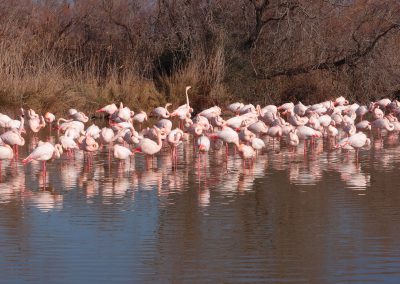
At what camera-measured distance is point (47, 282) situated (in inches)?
266

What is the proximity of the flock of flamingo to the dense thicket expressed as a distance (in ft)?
6.88

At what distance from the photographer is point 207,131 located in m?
16.1

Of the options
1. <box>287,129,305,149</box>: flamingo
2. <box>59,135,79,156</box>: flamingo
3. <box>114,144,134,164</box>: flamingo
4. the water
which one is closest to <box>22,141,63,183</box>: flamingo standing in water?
the water

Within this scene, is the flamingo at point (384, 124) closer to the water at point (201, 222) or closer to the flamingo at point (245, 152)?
the water at point (201, 222)

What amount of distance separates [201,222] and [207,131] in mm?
7321

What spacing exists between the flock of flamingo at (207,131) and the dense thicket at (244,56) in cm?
210

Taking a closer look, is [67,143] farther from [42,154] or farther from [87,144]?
[42,154]

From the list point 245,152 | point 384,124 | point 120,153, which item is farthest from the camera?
point 384,124

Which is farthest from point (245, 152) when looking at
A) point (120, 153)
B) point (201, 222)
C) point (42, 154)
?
point (201, 222)

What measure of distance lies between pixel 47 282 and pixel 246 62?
55.8 ft

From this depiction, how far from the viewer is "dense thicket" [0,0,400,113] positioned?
22.3 metres

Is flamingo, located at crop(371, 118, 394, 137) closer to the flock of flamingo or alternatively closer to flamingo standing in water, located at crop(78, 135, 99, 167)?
the flock of flamingo

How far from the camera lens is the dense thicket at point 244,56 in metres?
22.3

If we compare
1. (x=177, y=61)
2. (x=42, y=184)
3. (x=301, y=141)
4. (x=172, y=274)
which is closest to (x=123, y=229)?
(x=172, y=274)
